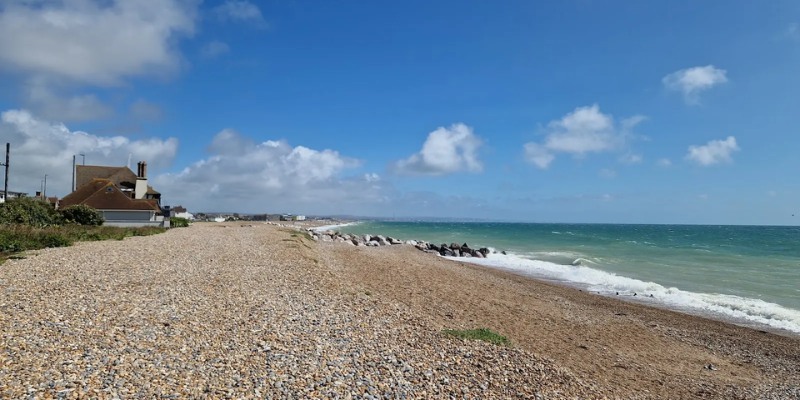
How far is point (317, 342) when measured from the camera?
8.06 metres

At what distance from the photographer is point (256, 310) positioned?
32.9 ft

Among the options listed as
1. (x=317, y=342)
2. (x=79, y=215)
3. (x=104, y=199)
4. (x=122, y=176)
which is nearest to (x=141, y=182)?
(x=122, y=176)

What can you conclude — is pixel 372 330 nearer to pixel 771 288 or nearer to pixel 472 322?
pixel 472 322

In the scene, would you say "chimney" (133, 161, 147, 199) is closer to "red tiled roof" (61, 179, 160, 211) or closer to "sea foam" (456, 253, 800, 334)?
"red tiled roof" (61, 179, 160, 211)

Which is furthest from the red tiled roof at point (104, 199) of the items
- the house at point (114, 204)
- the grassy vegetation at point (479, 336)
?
the grassy vegetation at point (479, 336)

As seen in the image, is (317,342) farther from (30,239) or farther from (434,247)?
(434,247)

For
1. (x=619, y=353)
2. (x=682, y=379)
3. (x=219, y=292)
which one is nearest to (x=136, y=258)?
(x=219, y=292)

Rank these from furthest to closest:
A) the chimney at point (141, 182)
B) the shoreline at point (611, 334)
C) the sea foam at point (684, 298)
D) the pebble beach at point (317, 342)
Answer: the chimney at point (141, 182) < the sea foam at point (684, 298) < the shoreline at point (611, 334) < the pebble beach at point (317, 342)

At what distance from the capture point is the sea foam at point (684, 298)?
651 inches

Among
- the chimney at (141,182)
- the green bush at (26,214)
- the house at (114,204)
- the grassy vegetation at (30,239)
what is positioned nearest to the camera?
the grassy vegetation at (30,239)

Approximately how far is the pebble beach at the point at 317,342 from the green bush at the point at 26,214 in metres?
12.0

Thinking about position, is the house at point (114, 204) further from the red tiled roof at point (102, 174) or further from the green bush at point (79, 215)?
the red tiled roof at point (102, 174)

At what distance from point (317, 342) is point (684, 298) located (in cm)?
1817

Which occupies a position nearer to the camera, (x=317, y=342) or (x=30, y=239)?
(x=317, y=342)
